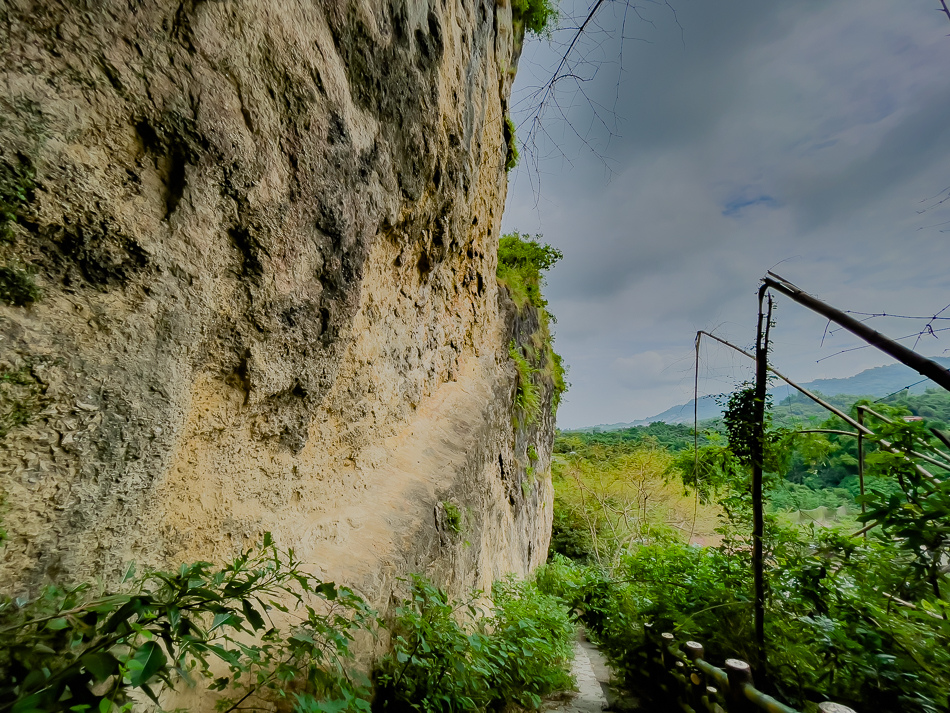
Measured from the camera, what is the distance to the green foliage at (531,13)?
6.79m

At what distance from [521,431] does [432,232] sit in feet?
15.5

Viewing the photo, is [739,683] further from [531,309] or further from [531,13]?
[531,13]

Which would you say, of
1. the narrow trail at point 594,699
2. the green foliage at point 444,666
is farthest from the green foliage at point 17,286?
the narrow trail at point 594,699

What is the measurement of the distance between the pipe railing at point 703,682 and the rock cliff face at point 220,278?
7.17 feet

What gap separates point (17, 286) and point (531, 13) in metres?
8.57

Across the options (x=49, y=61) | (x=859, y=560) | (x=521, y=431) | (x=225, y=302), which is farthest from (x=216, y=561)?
(x=521, y=431)

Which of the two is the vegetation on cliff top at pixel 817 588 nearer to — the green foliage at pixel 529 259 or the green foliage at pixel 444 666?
the green foliage at pixel 444 666

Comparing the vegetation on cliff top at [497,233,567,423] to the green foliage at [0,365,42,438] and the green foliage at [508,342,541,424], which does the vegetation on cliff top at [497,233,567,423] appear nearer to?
the green foliage at [508,342,541,424]

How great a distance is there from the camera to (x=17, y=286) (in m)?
1.48

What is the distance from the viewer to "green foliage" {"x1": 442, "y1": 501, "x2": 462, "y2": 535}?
4.22 m

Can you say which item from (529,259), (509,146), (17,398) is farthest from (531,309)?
(17,398)

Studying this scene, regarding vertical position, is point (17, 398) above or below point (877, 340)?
below

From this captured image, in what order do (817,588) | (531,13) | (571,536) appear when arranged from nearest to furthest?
(817,588) → (531,13) → (571,536)

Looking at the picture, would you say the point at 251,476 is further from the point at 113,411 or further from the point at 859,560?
the point at 859,560
